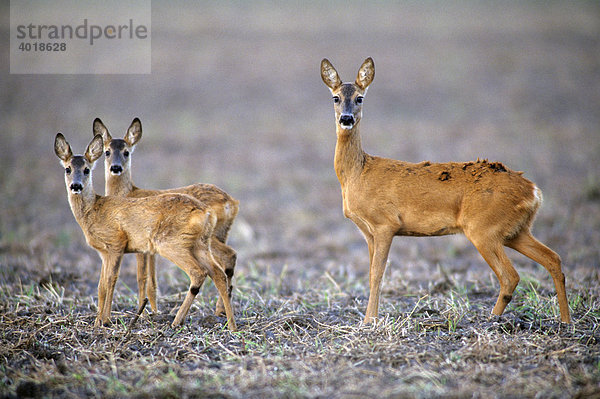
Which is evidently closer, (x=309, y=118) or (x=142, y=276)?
(x=142, y=276)

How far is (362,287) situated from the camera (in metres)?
9.27

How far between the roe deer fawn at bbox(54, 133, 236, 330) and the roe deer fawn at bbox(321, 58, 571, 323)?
1.68 metres

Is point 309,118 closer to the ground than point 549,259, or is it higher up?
higher up

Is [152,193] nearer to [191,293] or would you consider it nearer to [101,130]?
[101,130]

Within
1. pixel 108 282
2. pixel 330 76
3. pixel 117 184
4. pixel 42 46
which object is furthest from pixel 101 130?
pixel 42 46

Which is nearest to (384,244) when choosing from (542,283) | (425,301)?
(425,301)

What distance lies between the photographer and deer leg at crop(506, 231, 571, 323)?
685cm

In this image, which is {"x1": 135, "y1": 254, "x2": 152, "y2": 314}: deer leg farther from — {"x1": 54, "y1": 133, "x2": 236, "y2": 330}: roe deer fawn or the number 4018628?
the number 4018628

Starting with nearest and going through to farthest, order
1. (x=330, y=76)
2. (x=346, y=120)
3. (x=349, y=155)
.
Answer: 1. (x=346, y=120)
2. (x=349, y=155)
3. (x=330, y=76)

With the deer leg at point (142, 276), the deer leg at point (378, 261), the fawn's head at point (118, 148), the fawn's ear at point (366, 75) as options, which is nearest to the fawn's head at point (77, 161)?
the fawn's head at point (118, 148)

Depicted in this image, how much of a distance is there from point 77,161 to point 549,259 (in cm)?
552

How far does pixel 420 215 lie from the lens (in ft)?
23.6

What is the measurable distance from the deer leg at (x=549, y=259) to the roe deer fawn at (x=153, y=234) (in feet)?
10.8

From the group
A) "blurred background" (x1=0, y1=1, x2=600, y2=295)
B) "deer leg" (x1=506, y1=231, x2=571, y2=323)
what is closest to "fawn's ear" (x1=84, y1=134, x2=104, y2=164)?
"blurred background" (x1=0, y1=1, x2=600, y2=295)
